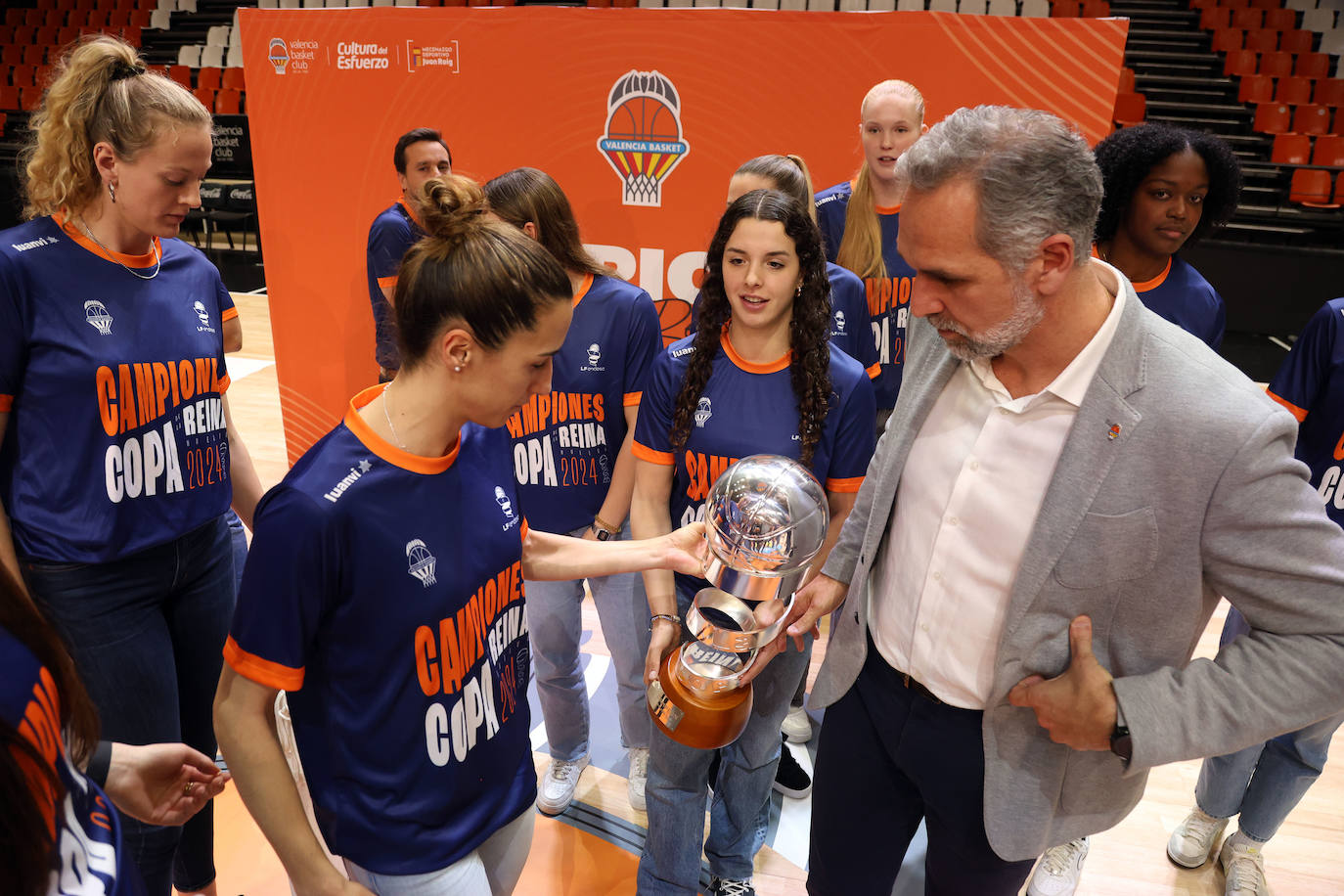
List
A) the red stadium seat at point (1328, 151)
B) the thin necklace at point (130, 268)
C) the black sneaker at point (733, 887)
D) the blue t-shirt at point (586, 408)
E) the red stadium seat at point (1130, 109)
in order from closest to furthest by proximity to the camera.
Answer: the thin necklace at point (130, 268) → the black sneaker at point (733, 887) → the blue t-shirt at point (586, 408) → the red stadium seat at point (1328, 151) → the red stadium seat at point (1130, 109)

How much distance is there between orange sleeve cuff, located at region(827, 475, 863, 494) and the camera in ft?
7.72

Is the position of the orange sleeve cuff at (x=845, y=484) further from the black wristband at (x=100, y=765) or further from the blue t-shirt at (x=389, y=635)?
the black wristband at (x=100, y=765)

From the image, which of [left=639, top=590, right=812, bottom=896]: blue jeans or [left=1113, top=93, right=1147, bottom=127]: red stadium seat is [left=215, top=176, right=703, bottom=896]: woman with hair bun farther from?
[left=1113, top=93, right=1147, bottom=127]: red stadium seat

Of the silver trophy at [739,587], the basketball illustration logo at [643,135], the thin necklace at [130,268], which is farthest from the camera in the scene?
the basketball illustration logo at [643,135]

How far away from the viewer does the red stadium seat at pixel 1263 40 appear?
1094 cm

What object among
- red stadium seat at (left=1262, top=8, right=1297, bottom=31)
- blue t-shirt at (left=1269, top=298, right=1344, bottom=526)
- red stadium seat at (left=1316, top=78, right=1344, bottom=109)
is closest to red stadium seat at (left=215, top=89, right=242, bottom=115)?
blue t-shirt at (left=1269, top=298, right=1344, bottom=526)

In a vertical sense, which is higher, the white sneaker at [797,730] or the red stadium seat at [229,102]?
Answer: the red stadium seat at [229,102]

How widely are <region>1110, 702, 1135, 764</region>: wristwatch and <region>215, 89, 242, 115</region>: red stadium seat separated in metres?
13.8

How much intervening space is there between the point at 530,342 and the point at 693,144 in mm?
3044

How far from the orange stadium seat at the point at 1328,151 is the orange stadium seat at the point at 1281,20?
234cm

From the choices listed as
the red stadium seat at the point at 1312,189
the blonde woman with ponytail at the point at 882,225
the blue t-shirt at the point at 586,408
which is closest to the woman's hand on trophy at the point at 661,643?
the blue t-shirt at the point at 586,408

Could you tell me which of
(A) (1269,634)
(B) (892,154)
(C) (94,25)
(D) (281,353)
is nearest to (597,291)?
(B) (892,154)

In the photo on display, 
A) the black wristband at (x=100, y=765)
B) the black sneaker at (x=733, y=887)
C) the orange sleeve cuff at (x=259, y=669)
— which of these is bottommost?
the black sneaker at (x=733, y=887)

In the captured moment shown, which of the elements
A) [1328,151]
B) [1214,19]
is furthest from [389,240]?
[1214,19]
